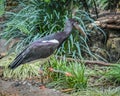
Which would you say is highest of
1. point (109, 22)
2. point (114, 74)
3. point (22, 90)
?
point (109, 22)

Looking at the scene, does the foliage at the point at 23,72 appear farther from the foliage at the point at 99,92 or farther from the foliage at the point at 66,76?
the foliage at the point at 99,92

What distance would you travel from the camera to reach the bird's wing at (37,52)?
5518mm

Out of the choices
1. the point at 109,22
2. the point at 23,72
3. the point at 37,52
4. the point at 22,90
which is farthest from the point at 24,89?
the point at 109,22

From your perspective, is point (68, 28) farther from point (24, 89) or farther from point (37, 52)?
point (24, 89)

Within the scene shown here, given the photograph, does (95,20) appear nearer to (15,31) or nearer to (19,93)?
(15,31)

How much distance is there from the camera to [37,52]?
18.3 ft

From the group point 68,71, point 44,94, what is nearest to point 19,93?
point 44,94

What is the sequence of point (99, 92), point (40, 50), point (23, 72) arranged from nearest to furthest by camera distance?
point (99, 92) → point (40, 50) → point (23, 72)

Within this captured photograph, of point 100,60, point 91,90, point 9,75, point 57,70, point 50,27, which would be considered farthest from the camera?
point 50,27

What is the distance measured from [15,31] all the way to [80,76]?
103 inches

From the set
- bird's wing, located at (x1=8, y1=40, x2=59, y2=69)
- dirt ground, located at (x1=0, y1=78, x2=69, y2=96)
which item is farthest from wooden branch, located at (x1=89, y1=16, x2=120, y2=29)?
dirt ground, located at (x1=0, y1=78, x2=69, y2=96)

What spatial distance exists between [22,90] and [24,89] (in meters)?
0.04

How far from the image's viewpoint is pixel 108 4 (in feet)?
24.6

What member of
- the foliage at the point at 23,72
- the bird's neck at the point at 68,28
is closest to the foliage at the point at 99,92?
the bird's neck at the point at 68,28
